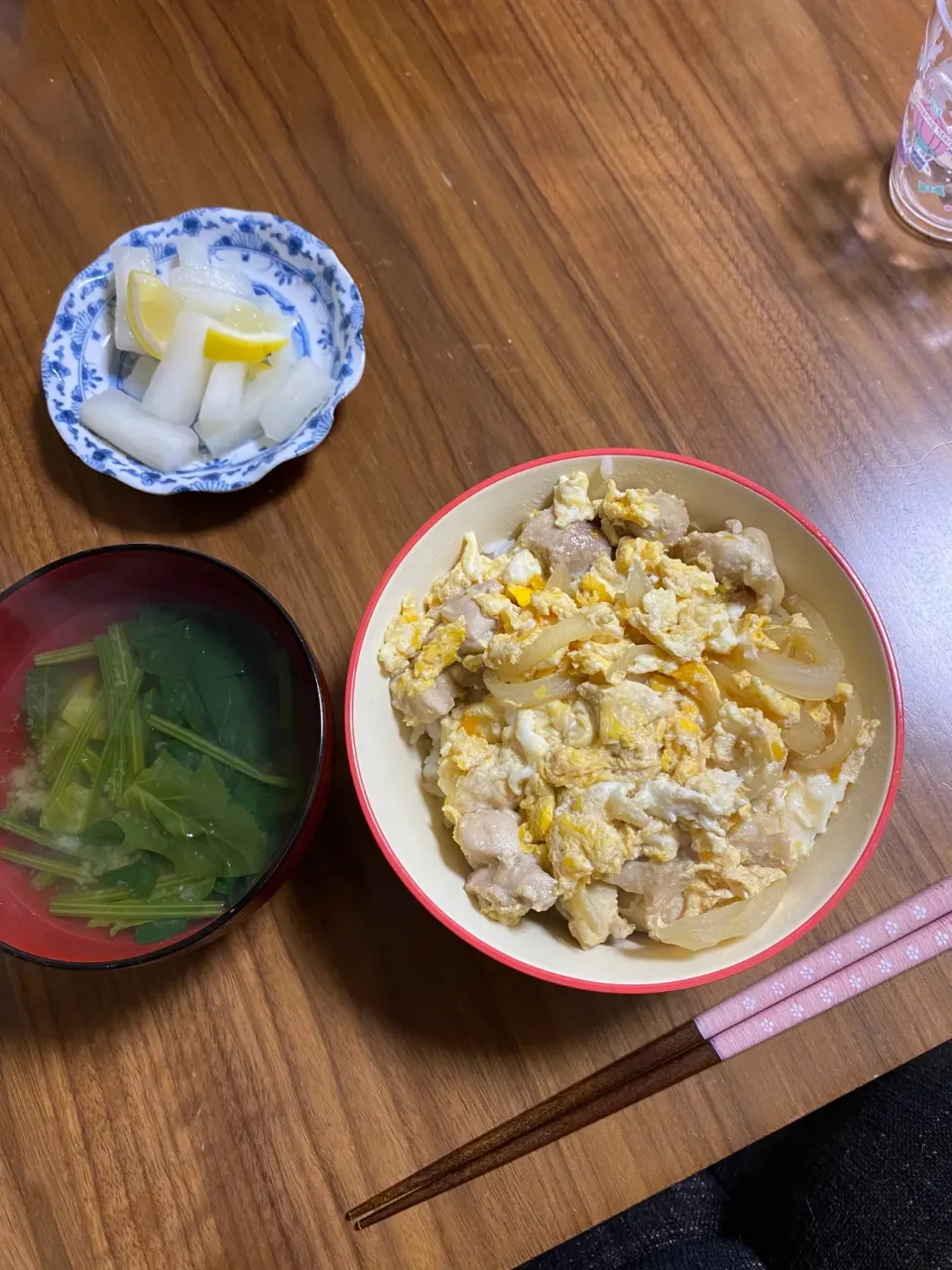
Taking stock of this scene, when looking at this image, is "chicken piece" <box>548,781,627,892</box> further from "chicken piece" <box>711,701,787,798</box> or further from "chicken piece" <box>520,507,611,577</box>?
"chicken piece" <box>520,507,611,577</box>

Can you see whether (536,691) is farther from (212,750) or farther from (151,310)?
(151,310)

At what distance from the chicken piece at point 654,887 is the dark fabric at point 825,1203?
842mm

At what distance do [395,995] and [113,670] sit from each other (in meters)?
0.55

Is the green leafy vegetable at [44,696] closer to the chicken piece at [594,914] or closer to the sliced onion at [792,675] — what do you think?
the chicken piece at [594,914]

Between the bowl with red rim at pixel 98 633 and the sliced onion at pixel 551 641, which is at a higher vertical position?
the sliced onion at pixel 551 641

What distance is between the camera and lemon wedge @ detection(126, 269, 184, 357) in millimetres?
1307

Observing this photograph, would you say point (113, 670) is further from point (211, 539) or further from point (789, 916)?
point (789, 916)

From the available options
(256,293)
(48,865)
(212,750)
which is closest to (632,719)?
(212,750)

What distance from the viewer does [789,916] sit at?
3.13 feet

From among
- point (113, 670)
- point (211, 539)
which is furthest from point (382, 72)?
point (113, 670)

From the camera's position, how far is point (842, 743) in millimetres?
1013

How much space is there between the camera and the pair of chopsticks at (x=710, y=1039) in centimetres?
107

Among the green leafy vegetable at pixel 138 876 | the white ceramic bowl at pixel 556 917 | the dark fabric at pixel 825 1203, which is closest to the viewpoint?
the white ceramic bowl at pixel 556 917

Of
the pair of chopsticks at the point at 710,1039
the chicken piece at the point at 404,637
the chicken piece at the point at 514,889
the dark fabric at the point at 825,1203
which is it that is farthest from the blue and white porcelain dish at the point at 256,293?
the dark fabric at the point at 825,1203
